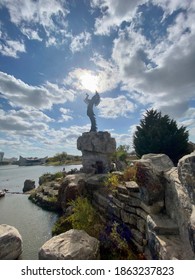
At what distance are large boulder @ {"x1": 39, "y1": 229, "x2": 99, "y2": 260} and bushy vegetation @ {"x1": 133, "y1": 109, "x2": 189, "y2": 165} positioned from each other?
10.4 meters

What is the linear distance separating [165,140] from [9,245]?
12786 millimetres

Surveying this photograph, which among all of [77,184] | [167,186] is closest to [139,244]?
[167,186]

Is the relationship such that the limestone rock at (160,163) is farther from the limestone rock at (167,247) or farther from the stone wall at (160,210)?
the limestone rock at (167,247)

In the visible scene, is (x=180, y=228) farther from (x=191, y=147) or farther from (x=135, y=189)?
(x=191, y=147)

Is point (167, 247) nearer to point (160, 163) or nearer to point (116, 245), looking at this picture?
point (160, 163)

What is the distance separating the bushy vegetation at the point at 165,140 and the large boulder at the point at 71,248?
1036 cm

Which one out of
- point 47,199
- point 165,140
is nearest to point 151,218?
point 165,140

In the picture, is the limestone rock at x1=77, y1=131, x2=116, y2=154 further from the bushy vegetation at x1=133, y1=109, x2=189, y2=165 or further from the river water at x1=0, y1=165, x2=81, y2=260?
the river water at x1=0, y1=165, x2=81, y2=260

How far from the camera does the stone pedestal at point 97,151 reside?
75.9 feet

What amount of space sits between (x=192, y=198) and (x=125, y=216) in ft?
14.0

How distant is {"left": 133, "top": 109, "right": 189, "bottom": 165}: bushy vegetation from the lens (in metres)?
16.4

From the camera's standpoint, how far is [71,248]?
297 inches

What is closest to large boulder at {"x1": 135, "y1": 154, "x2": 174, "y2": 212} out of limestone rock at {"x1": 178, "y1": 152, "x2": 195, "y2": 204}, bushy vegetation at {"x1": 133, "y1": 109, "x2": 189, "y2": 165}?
limestone rock at {"x1": 178, "y1": 152, "x2": 195, "y2": 204}
